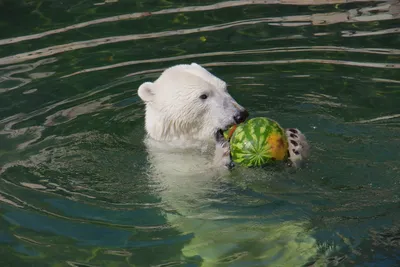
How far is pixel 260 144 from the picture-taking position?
509 cm

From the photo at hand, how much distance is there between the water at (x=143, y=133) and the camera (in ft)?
16.1

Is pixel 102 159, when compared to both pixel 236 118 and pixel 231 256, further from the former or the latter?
pixel 231 256

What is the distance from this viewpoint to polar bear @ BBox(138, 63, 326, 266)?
482 centimetres

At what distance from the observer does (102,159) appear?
6.23 metres

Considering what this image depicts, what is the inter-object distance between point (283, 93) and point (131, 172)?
2.09 meters

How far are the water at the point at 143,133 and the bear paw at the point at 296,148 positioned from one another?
0.51 ft

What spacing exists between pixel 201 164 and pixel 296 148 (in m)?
0.78

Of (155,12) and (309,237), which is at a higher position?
(155,12)

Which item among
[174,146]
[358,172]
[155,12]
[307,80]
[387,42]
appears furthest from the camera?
[155,12]

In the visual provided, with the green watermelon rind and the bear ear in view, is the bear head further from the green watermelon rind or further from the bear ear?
the green watermelon rind

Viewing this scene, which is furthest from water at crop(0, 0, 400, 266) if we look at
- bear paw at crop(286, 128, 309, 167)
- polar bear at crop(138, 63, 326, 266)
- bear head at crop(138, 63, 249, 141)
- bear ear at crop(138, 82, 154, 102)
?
bear ear at crop(138, 82, 154, 102)

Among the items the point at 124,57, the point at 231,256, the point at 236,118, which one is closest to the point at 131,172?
the point at 236,118

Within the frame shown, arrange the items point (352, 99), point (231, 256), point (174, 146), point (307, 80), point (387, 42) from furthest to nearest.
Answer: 1. point (387, 42)
2. point (307, 80)
3. point (352, 99)
4. point (174, 146)
5. point (231, 256)

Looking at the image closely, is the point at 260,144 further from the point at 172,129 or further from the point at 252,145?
the point at 172,129
